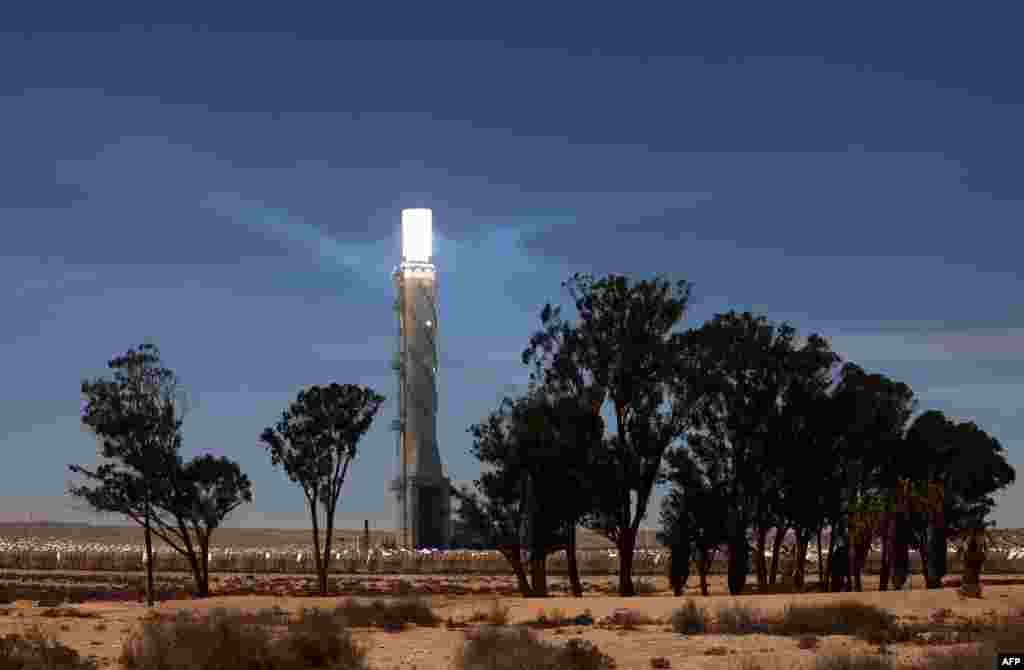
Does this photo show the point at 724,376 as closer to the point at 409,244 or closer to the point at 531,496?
the point at 531,496

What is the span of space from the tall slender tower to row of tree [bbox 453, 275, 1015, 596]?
156 ft

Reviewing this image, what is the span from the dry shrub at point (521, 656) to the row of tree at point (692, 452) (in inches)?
1218

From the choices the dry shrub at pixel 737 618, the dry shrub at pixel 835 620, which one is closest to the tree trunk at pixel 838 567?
the dry shrub at pixel 737 618

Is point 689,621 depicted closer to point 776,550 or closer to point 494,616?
point 494,616

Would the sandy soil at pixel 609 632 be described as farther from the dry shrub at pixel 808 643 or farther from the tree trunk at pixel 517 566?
the tree trunk at pixel 517 566

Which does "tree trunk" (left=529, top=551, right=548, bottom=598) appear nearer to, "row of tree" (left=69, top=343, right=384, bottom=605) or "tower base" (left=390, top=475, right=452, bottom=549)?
"row of tree" (left=69, top=343, right=384, bottom=605)

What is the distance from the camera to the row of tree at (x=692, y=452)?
59.9 m

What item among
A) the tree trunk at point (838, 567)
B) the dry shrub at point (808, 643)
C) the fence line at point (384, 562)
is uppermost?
the dry shrub at point (808, 643)

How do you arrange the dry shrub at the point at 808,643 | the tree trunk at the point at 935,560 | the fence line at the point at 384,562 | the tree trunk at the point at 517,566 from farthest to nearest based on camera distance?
1. the fence line at the point at 384,562
2. the tree trunk at the point at 935,560
3. the tree trunk at the point at 517,566
4. the dry shrub at the point at 808,643

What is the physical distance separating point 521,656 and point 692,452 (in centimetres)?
3986

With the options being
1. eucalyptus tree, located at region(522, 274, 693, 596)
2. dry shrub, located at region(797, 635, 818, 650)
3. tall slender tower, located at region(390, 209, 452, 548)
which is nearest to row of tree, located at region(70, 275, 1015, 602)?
eucalyptus tree, located at region(522, 274, 693, 596)

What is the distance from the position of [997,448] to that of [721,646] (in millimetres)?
59957

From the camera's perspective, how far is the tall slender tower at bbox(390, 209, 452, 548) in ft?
373

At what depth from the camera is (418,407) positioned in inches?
4491
